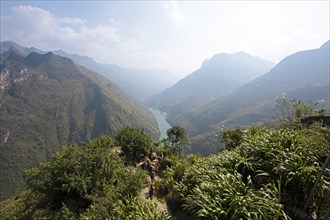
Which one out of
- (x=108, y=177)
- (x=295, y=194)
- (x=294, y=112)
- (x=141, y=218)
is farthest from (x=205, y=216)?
(x=294, y=112)

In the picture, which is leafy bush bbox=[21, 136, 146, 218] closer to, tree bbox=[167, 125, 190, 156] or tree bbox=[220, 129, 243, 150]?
tree bbox=[220, 129, 243, 150]

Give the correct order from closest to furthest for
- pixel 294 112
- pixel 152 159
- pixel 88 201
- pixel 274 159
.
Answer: pixel 274 159 → pixel 88 201 → pixel 294 112 → pixel 152 159

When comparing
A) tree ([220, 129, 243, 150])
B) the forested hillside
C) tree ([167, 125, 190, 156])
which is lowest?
tree ([167, 125, 190, 156])

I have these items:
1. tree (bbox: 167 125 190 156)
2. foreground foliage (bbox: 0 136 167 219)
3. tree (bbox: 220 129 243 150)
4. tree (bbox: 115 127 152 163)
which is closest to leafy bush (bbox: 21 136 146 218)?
foreground foliage (bbox: 0 136 167 219)

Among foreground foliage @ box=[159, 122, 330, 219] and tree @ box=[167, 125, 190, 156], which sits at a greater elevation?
foreground foliage @ box=[159, 122, 330, 219]

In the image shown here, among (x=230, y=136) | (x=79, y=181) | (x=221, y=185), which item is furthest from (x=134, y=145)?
(x=221, y=185)

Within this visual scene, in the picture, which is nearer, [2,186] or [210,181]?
[210,181]

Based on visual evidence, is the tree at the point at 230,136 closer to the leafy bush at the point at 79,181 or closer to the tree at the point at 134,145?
the tree at the point at 134,145

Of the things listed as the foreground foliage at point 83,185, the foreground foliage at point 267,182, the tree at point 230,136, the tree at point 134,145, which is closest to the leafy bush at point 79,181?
the foreground foliage at point 83,185

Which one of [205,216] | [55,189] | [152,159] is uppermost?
[205,216]

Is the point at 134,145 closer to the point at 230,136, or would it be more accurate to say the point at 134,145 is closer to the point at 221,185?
the point at 230,136

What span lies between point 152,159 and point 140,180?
11716 mm

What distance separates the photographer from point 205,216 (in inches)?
277

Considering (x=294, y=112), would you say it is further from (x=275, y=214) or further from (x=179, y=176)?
(x=275, y=214)
